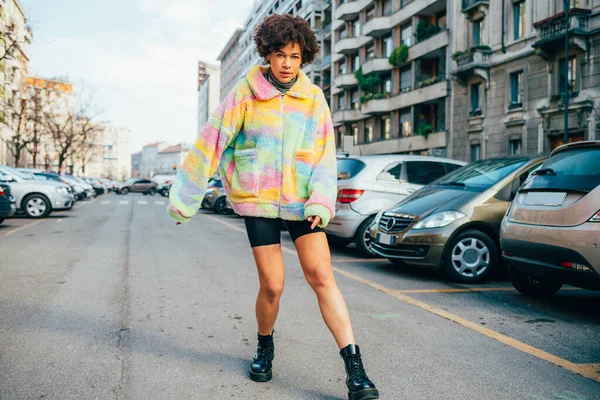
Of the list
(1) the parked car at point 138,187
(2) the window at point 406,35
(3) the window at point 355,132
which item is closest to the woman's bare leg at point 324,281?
(2) the window at point 406,35

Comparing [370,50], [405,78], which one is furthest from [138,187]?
[405,78]

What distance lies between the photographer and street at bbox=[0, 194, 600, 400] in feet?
10.2

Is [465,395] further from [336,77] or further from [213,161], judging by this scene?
[336,77]

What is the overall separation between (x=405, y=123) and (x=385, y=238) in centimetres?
3127

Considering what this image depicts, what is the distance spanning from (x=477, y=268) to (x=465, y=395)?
3.84 meters

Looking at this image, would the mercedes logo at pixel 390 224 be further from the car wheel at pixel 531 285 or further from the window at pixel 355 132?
the window at pixel 355 132

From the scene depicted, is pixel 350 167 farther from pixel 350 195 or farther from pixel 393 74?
pixel 393 74

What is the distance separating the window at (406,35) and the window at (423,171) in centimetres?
2893

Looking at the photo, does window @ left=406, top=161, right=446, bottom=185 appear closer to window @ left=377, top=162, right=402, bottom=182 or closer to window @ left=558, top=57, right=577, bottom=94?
window @ left=377, top=162, right=402, bottom=182

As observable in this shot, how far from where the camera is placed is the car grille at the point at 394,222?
6.92 m

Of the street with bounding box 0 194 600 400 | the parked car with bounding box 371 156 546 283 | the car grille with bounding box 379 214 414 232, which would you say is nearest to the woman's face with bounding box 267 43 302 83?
the street with bounding box 0 194 600 400

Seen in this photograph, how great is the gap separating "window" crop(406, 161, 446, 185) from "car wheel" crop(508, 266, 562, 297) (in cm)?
371

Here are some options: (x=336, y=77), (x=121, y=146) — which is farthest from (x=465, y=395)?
(x=121, y=146)

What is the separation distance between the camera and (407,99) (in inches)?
1426
